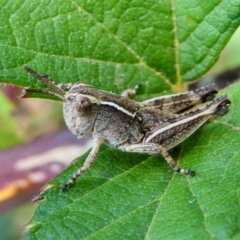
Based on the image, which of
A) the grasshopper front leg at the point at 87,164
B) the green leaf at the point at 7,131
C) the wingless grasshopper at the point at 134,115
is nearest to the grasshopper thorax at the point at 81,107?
the wingless grasshopper at the point at 134,115

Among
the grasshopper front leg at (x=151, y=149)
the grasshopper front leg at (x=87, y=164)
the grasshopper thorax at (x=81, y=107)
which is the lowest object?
the grasshopper front leg at (x=151, y=149)

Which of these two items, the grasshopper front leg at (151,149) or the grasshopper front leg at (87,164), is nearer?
the grasshopper front leg at (87,164)

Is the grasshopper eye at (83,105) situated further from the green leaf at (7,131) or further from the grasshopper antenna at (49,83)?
the green leaf at (7,131)

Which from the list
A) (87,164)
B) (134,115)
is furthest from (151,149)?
(87,164)

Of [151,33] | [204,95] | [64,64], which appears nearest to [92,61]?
[64,64]

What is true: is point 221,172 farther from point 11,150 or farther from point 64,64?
point 11,150

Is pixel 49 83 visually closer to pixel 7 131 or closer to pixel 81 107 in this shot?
pixel 81 107

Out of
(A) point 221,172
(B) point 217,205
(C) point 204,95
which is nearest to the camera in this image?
(B) point 217,205

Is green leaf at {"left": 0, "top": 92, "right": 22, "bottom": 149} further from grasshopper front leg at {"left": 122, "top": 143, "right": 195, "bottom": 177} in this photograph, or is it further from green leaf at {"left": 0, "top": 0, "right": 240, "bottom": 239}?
grasshopper front leg at {"left": 122, "top": 143, "right": 195, "bottom": 177}
